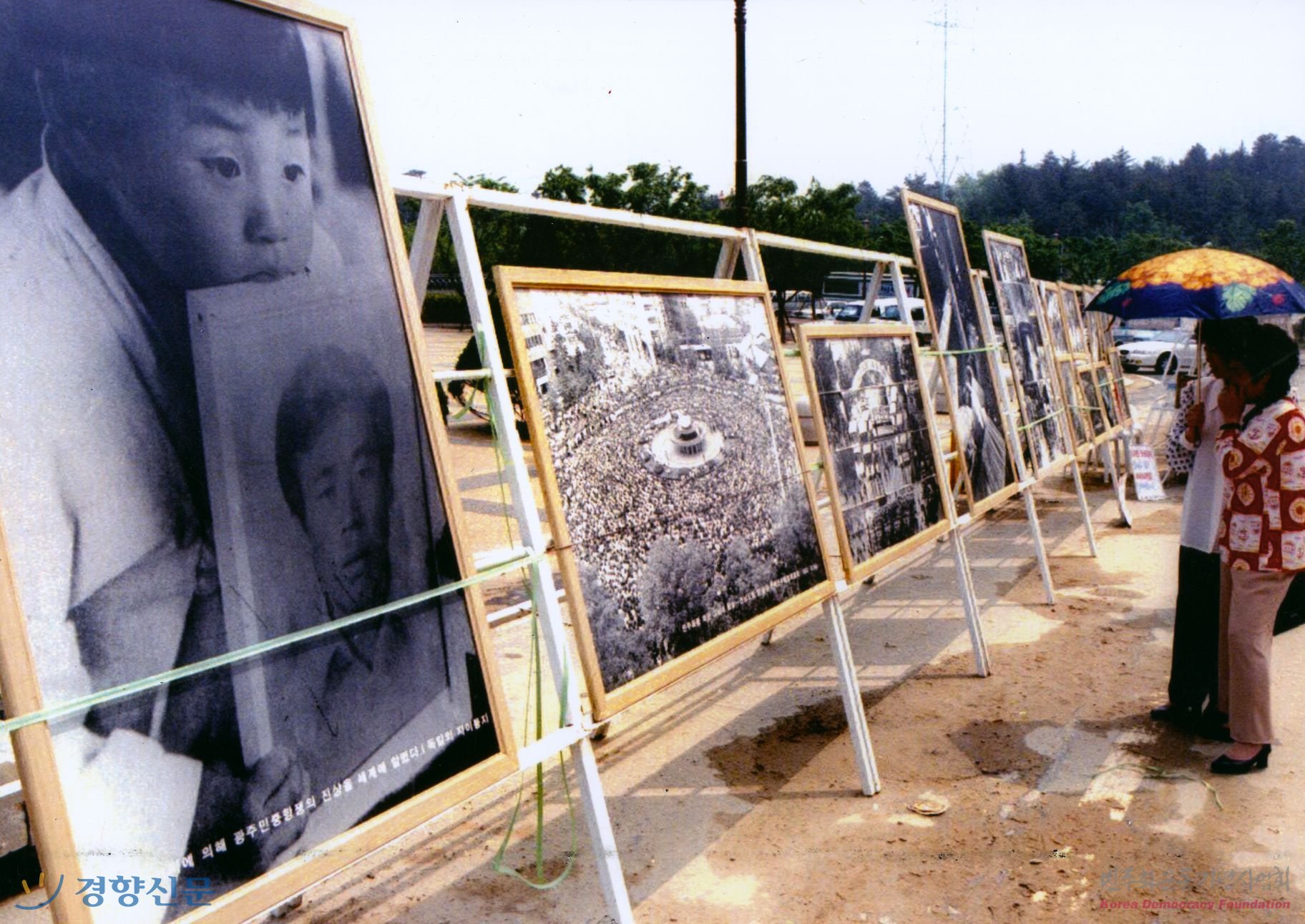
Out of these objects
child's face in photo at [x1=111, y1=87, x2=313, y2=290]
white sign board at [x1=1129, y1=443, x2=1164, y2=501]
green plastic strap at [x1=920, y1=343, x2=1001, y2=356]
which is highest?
child's face in photo at [x1=111, y1=87, x2=313, y2=290]

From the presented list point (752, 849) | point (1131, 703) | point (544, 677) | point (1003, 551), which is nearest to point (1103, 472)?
point (1003, 551)

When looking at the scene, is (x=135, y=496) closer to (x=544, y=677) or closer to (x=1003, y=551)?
(x=544, y=677)

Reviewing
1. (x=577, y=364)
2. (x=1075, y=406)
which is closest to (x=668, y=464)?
(x=577, y=364)

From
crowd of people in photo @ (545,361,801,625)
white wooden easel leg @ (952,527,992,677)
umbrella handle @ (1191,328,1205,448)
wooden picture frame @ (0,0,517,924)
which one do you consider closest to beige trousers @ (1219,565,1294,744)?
umbrella handle @ (1191,328,1205,448)

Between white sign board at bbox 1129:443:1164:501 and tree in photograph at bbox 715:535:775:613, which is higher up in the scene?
tree in photograph at bbox 715:535:775:613

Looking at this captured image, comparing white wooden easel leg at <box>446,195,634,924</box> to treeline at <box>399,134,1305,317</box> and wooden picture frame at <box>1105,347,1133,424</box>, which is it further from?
wooden picture frame at <box>1105,347,1133,424</box>

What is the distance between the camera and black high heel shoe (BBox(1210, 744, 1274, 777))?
4211 millimetres

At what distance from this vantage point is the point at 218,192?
2018 mm

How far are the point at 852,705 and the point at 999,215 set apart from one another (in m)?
135

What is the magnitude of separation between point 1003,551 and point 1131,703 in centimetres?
354

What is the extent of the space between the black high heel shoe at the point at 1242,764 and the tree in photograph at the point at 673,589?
241cm

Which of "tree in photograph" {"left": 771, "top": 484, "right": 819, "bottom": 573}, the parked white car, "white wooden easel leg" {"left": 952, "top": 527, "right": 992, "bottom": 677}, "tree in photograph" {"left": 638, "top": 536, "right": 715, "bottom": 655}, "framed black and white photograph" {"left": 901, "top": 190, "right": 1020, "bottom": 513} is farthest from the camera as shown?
the parked white car

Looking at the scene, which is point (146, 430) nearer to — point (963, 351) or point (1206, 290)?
point (1206, 290)

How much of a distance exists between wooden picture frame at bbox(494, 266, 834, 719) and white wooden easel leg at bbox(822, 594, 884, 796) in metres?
0.30
